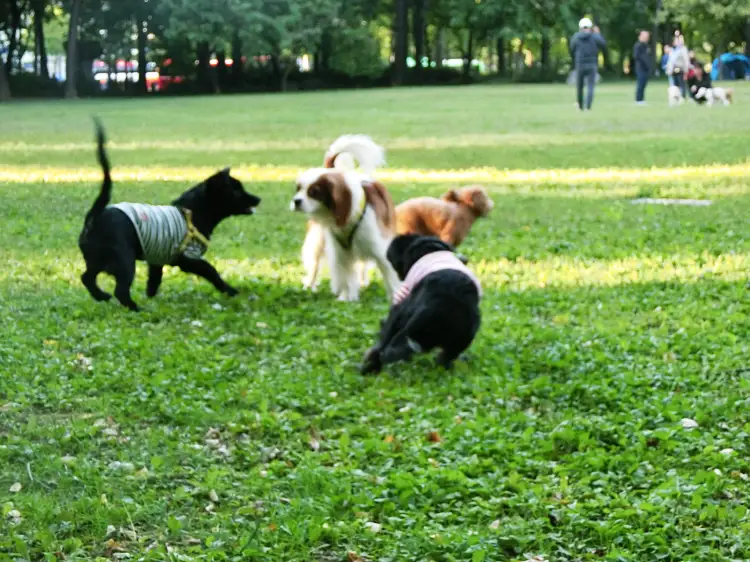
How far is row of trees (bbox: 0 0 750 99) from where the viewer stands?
55.4 meters

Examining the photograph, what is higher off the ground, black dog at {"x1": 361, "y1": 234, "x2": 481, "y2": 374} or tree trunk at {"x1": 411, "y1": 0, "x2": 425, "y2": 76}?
tree trunk at {"x1": 411, "y1": 0, "x2": 425, "y2": 76}

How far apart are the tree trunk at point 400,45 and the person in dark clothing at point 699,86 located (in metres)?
29.2

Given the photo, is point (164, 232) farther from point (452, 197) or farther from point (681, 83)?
point (681, 83)

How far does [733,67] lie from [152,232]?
60.4 m

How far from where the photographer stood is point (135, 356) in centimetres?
677

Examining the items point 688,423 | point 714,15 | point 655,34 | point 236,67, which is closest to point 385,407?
point 688,423

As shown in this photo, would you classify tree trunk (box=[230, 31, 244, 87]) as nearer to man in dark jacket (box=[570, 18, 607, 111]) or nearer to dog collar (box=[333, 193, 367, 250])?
man in dark jacket (box=[570, 18, 607, 111])

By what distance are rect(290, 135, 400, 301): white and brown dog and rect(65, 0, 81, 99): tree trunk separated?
4763 cm

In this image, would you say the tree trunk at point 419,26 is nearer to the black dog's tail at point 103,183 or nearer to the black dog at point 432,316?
the black dog's tail at point 103,183

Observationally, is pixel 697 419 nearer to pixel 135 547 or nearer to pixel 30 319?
pixel 135 547

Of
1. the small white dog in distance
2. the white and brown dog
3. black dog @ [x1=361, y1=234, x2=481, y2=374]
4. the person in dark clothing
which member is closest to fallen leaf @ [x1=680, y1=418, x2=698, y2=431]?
black dog @ [x1=361, y1=234, x2=481, y2=374]

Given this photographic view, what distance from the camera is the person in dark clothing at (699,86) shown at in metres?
34.1

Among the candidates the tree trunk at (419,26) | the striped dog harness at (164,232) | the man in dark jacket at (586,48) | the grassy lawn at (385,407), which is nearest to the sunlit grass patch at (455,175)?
the grassy lawn at (385,407)

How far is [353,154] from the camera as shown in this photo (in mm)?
9000
